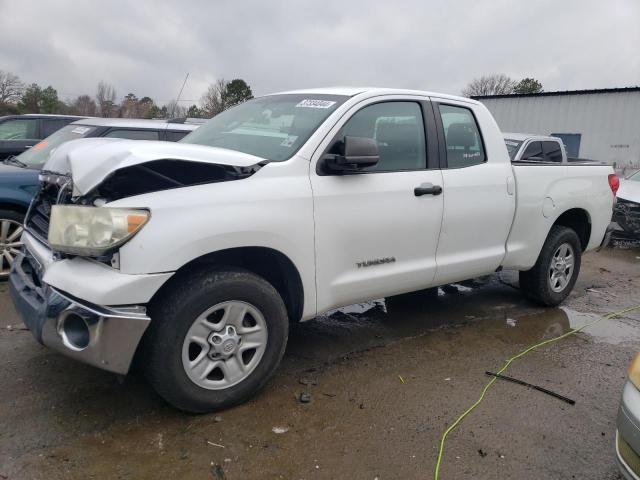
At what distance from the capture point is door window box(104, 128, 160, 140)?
6174 mm

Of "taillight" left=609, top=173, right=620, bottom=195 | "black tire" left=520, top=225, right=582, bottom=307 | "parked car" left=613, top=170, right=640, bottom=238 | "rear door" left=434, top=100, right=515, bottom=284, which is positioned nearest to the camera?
"rear door" left=434, top=100, right=515, bottom=284

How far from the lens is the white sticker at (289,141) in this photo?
10.6 feet

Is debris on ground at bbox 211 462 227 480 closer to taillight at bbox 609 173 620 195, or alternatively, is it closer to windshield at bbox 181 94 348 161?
windshield at bbox 181 94 348 161

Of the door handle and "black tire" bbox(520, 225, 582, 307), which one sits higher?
the door handle

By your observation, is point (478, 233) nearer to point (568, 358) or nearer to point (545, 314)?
point (568, 358)

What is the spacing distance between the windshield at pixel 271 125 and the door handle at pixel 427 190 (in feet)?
2.65

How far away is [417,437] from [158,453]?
1371mm

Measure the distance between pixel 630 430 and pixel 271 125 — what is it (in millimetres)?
2677

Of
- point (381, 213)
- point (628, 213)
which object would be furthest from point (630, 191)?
point (381, 213)

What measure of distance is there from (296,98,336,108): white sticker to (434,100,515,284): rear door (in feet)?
3.18

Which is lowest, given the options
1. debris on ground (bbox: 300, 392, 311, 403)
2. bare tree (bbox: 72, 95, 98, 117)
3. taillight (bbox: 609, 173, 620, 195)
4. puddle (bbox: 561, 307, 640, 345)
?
puddle (bbox: 561, 307, 640, 345)

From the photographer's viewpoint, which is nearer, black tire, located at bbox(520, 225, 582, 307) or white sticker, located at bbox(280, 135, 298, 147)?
white sticker, located at bbox(280, 135, 298, 147)

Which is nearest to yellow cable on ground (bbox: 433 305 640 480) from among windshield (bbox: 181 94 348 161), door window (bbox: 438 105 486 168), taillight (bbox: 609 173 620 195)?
taillight (bbox: 609 173 620 195)

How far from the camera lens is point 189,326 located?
8.79 feet
